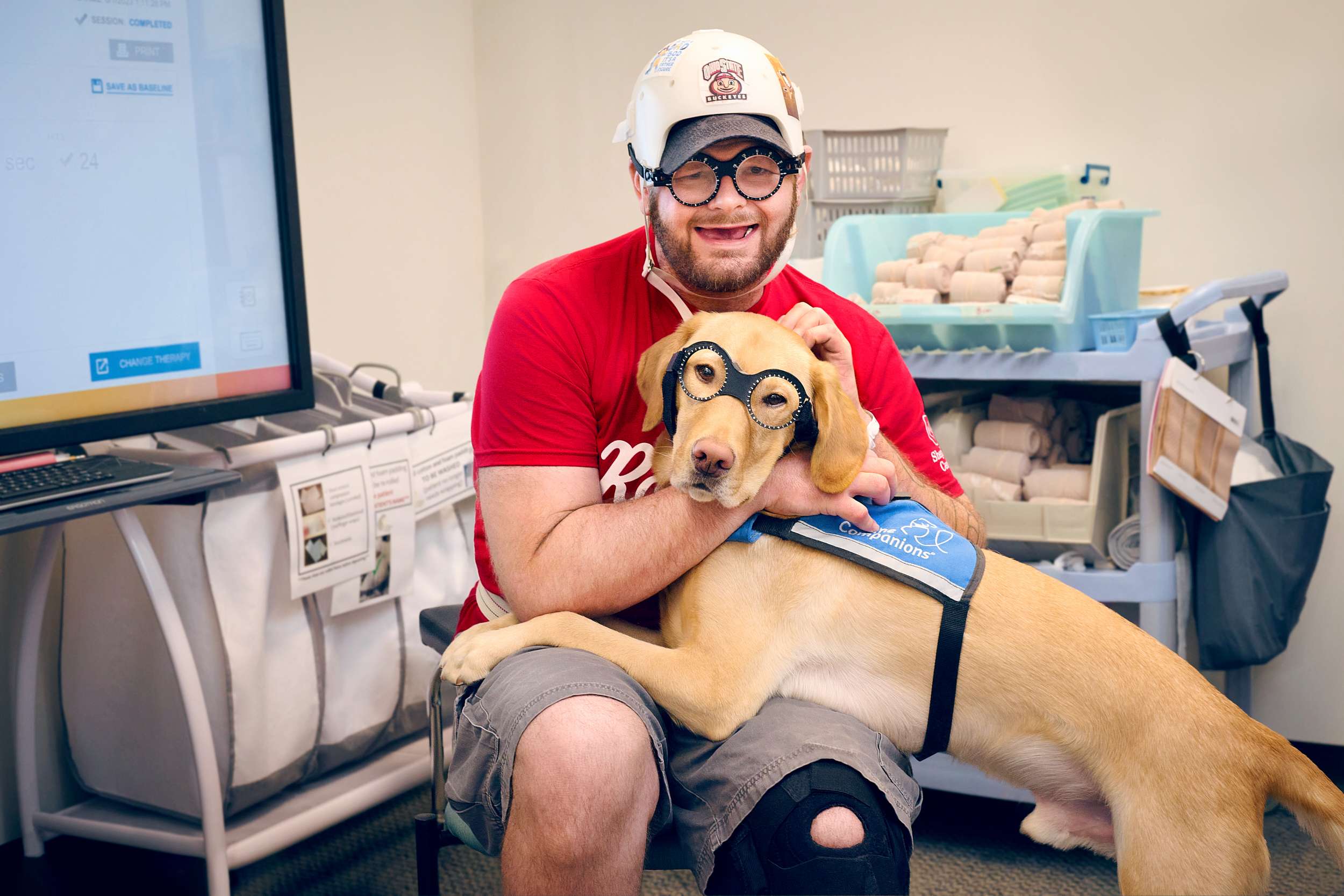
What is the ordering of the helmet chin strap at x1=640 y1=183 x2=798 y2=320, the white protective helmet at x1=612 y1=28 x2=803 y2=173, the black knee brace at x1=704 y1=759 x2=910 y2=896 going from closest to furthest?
the black knee brace at x1=704 y1=759 x2=910 y2=896 → the white protective helmet at x1=612 y1=28 x2=803 y2=173 → the helmet chin strap at x1=640 y1=183 x2=798 y2=320

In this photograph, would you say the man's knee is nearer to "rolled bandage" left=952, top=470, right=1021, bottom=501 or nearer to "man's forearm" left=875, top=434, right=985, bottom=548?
"man's forearm" left=875, top=434, right=985, bottom=548

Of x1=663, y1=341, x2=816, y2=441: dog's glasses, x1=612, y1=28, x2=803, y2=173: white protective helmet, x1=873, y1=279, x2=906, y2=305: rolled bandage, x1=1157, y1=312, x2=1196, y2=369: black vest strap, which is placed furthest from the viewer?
x1=873, y1=279, x2=906, y2=305: rolled bandage

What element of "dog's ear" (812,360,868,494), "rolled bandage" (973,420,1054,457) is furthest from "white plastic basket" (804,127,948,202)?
"dog's ear" (812,360,868,494)

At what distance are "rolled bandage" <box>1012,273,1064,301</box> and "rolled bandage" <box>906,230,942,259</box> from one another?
0.29 meters

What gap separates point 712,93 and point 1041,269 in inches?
42.3

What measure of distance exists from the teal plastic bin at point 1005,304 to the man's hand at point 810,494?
3.01ft

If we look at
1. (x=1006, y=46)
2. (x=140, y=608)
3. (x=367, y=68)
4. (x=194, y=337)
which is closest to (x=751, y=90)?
(x=194, y=337)

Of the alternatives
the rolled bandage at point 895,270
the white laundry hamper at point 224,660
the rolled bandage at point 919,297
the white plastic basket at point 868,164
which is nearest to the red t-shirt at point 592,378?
the white laundry hamper at point 224,660

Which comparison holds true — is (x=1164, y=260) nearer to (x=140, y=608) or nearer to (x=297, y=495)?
(x=297, y=495)

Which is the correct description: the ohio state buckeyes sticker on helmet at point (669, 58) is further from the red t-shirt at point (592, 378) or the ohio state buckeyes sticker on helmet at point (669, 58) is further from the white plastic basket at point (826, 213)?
the white plastic basket at point (826, 213)

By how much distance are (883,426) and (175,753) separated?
1.45 meters

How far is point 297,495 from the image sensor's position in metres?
1.92

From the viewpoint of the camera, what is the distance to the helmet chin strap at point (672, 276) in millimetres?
1542

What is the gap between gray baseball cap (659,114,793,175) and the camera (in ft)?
4.66
